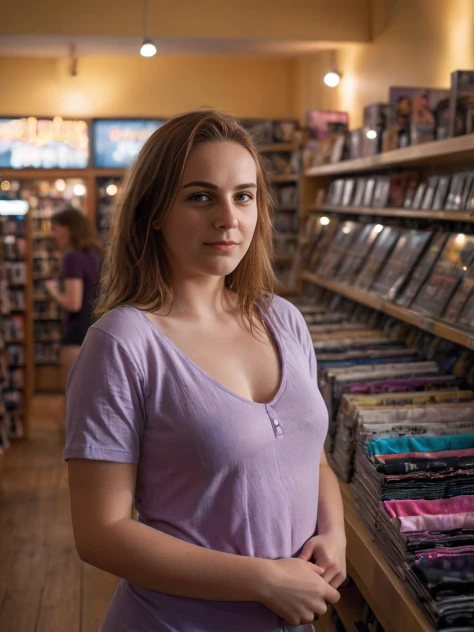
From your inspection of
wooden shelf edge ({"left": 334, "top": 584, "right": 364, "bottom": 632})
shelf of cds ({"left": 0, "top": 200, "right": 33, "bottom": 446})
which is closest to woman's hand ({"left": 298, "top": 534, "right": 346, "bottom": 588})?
wooden shelf edge ({"left": 334, "top": 584, "right": 364, "bottom": 632})

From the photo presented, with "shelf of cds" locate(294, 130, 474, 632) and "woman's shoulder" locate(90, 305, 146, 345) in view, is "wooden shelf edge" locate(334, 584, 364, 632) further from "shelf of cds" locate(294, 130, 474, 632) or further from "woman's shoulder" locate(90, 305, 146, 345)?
"woman's shoulder" locate(90, 305, 146, 345)

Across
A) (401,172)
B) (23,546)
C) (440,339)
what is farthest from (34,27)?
(440,339)

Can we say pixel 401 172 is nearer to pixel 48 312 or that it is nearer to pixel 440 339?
pixel 440 339

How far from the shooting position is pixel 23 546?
173 inches

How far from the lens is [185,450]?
1.46 meters

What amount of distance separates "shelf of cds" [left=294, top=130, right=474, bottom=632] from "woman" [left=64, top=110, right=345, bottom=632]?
0.29 meters

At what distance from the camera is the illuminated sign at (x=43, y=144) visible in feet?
29.0

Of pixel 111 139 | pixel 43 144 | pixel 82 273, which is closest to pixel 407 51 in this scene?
pixel 82 273

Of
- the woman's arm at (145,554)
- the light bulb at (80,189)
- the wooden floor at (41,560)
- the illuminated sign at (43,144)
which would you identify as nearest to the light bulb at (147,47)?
the wooden floor at (41,560)

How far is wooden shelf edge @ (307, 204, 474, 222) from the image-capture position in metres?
2.89

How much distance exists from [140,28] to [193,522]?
4.99 meters

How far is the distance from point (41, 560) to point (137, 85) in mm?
6270

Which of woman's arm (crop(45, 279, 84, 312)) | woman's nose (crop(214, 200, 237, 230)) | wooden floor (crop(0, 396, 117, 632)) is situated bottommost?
wooden floor (crop(0, 396, 117, 632))

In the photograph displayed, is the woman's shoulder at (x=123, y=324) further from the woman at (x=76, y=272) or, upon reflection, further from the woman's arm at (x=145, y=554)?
the woman at (x=76, y=272)
